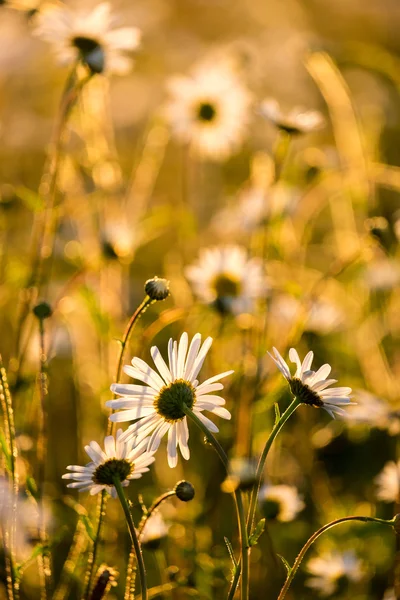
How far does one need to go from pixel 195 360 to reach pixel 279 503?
0.51 metres

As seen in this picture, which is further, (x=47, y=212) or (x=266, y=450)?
(x=47, y=212)

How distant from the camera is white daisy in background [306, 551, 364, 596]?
Result: 3.70ft

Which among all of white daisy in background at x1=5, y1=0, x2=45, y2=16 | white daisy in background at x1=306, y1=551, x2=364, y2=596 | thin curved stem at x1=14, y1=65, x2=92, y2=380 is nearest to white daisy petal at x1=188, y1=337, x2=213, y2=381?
thin curved stem at x1=14, y1=65, x2=92, y2=380

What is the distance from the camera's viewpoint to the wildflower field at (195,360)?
2.29 feet

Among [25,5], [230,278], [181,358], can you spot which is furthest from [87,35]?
[181,358]

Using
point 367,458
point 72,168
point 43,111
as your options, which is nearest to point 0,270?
point 72,168

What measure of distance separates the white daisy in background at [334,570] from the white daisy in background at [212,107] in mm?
959

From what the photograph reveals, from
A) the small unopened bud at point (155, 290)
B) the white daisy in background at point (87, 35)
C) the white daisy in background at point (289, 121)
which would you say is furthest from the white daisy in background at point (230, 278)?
the small unopened bud at point (155, 290)

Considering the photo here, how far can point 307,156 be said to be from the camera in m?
1.58

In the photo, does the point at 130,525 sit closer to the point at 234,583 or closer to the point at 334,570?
the point at 234,583

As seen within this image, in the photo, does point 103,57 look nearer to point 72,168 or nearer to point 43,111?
point 72,168

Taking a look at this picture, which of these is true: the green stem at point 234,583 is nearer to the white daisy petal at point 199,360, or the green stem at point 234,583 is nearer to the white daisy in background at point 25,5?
the white daisy petal at point 199,360

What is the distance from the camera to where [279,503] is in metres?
1.10

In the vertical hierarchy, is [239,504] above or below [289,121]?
below
